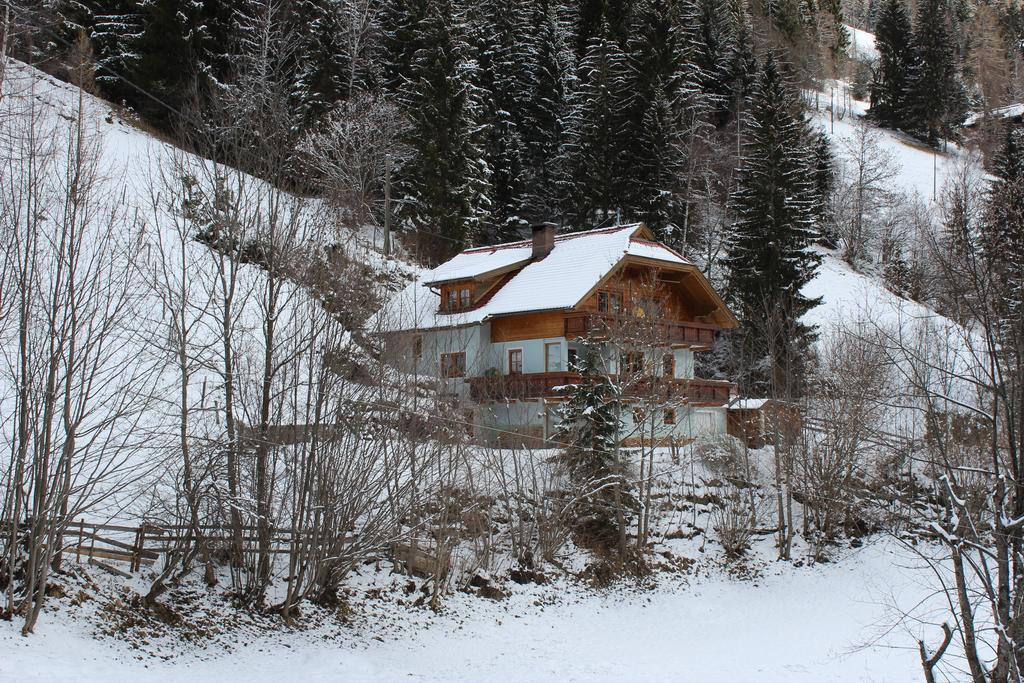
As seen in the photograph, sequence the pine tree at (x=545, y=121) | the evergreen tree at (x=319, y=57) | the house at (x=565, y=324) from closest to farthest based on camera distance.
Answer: the house at (x=565, y=324) → the evergreen tree at (x=319, y=57) → the pine tree at (x=545, y=121)

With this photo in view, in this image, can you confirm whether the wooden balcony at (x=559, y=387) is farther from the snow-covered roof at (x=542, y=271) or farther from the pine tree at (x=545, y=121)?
the pine tree at (x=545, y=121)

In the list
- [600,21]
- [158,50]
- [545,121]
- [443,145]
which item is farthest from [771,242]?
[158,50]

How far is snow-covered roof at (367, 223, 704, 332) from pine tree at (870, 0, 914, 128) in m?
55.4

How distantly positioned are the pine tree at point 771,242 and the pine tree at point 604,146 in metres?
6.87

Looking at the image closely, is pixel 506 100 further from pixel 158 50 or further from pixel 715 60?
pixel 158 50

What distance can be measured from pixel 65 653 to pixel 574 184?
134 ft

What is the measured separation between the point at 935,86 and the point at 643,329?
208 ft

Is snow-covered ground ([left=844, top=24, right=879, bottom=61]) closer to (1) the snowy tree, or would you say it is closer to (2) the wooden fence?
(1) the snowy tree

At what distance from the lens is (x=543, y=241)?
39094mm

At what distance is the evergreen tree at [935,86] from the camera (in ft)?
257

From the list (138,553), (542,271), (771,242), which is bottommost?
(138,553)

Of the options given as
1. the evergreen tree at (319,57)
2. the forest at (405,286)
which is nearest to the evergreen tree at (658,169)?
the forest at (405,286)

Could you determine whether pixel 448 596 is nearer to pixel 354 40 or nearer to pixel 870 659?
pixel 870 659

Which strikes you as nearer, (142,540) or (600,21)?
(142,540)
